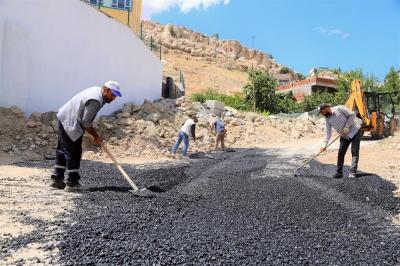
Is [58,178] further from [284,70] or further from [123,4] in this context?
[284,70]

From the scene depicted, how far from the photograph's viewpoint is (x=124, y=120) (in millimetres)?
11305

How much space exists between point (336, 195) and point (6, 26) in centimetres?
792

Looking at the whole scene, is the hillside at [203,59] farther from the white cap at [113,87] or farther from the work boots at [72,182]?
the work boots at [72,182]

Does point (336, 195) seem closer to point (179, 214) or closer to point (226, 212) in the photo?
point (226, 212)

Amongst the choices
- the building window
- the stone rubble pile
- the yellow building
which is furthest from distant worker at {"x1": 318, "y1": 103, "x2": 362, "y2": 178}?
the building window

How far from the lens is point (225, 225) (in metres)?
3.42

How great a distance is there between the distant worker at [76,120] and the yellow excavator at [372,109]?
11.3m

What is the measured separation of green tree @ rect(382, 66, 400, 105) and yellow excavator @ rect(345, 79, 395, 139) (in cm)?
1762

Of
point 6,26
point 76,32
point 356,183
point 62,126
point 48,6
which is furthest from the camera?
point 76,32

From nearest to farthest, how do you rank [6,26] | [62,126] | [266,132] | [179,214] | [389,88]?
[179,214] → [62,126] → [6,26] → [266,132] → [389,88]

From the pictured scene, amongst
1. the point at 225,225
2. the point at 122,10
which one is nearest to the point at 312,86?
the point at 122,10

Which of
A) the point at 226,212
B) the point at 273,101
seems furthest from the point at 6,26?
the point at 273,101

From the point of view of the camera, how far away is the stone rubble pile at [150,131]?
8.25 meters

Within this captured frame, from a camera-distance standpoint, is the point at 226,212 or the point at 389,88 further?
the point at 389,88
